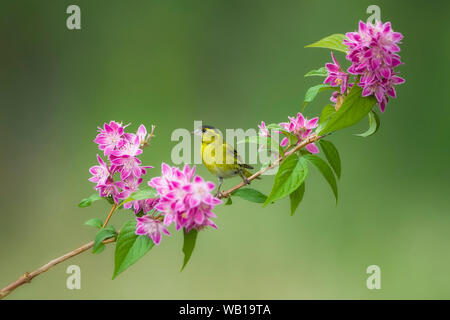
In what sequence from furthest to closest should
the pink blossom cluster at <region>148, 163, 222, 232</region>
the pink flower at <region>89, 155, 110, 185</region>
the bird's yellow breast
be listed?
the bird's yellow breast → the pink flower at <region>89, 155, 110, 185</region> → the pink blossom cluster at <region>148, 163, 222, 232</region>

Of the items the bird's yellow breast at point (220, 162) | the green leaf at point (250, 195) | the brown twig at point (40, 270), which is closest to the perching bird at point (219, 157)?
the bird's yellow breast at point (220, 162)

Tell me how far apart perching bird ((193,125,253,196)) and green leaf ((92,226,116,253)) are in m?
0.20

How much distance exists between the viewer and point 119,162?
18.2 inches

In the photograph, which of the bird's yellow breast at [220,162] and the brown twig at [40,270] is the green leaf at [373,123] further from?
the brown twig at [40,270]

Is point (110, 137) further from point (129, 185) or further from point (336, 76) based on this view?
point (336, 76)

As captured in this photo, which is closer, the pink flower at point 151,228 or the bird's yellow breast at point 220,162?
the pink flower at point 151,228

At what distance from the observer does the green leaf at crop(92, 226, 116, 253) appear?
0.44 metres

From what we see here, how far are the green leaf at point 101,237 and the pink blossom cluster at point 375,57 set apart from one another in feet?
1.02

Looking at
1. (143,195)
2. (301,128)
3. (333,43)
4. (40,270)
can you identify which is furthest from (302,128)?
(40,270)

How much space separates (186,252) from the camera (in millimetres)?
418

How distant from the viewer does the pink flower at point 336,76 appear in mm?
468

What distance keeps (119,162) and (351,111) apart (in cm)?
26

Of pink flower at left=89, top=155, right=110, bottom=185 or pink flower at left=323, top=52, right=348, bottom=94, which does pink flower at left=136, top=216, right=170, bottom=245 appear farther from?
pink flower at left=323, top=52, right=348, bottom=94

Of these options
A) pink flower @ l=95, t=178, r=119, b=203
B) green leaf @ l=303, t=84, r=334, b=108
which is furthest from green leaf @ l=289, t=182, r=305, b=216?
pink flower @ l=95, t=178, r=119, b=203
